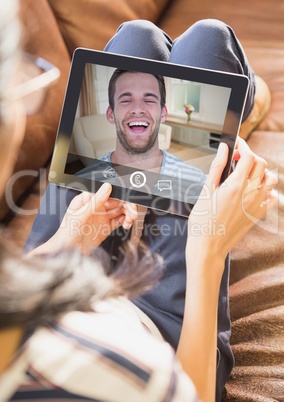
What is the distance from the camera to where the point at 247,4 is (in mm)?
1330

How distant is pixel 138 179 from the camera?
74 cm

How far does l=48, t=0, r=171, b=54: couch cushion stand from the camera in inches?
43.8

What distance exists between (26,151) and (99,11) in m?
0.41

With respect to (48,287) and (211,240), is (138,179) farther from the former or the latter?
(48,287)

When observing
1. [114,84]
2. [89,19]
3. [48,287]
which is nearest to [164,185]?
[114,84]

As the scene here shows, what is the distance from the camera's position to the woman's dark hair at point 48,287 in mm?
437

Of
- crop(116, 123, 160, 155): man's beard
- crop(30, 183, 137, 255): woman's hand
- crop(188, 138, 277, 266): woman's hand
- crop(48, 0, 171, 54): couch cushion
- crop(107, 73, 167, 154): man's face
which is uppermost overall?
crop(48, 0, 171, 54): couch cushion

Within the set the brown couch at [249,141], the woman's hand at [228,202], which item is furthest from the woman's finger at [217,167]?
the brown couch at [249,141]

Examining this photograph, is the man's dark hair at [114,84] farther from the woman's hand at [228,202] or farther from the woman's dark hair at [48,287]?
the woman's dark hair at [48,287]

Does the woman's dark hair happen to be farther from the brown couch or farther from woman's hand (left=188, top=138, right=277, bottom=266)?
the brown couch

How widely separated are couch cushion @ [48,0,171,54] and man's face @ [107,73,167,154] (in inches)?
18.6

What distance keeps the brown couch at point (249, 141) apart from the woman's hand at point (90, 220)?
0.22 metres

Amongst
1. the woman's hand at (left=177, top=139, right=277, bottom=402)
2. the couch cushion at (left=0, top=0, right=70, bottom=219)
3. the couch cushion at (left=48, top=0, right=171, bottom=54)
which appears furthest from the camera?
the couch cushion at (left=48, top=0, right=171, bottom=54)

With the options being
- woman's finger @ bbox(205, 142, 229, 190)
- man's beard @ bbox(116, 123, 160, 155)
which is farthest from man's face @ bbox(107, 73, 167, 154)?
woman's finger @ bbox(205, 142, 229, 190)
